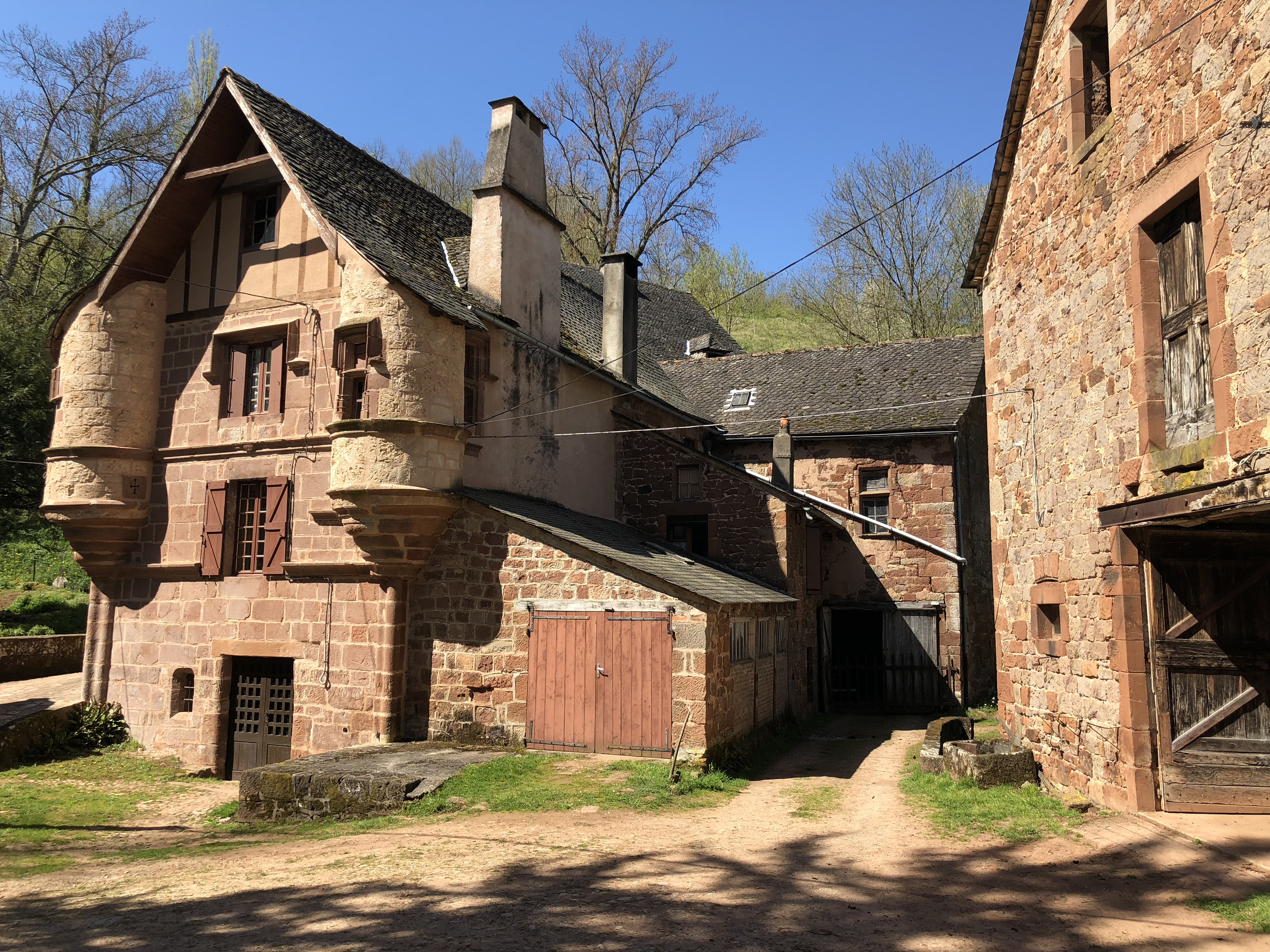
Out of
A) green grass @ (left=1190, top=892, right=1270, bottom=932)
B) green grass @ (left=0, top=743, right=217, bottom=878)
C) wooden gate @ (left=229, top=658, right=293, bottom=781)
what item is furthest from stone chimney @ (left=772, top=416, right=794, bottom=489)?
green grass @ (left=1190, top=892, right=1270, bottom=932)

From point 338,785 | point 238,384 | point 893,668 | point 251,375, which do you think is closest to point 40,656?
point 238,384

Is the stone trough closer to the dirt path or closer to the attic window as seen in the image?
the dirt path

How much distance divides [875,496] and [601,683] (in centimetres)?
988

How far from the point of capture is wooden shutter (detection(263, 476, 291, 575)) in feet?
46.8

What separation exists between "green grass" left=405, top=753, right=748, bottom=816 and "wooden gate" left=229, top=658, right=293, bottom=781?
447cm

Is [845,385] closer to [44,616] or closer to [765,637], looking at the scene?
A: [765,637]

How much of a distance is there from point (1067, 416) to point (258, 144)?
13.5 m

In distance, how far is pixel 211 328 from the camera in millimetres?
15523

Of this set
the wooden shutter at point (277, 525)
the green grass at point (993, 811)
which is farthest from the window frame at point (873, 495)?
the wooden shutter at point (277, 525)

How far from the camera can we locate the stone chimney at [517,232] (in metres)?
15.6

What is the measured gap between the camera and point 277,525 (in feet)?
46.8

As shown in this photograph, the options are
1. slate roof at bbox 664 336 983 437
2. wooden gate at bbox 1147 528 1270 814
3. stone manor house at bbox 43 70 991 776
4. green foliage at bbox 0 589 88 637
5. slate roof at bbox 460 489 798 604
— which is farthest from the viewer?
green foliage at bbox 0 589 88 637

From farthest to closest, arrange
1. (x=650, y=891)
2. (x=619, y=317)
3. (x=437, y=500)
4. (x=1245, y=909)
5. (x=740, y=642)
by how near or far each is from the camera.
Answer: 1. (x=619, y=317)
2. (x=740, y=642)
3. (x=437, y=500)
4. (x=650, y=891)
5. (x=1245, y=909)

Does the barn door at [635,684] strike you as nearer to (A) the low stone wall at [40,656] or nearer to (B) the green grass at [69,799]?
(B) the green grass at [69,799]
